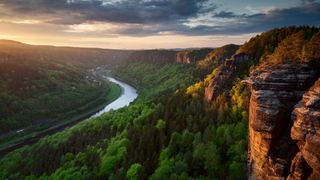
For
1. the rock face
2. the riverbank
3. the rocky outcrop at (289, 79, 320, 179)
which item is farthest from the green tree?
the riverbank

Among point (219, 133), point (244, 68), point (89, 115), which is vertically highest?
point (244, 68)

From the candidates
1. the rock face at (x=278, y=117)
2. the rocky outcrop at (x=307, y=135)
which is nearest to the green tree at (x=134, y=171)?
the rock face at (x=278, y=117)

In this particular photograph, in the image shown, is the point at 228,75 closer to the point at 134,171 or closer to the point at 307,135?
the point at 134,171

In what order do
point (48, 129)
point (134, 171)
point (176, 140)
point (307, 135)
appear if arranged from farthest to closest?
1. point (48, 129)
2. point (176, 140)
3. point (134, 171)
4. point (307, 135)

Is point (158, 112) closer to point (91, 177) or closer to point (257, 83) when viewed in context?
point (91, 177)

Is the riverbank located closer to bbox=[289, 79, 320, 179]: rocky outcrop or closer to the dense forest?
the dense forest

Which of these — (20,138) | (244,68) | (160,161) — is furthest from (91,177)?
(20,138)

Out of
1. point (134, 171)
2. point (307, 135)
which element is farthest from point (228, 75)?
point (307, 135)

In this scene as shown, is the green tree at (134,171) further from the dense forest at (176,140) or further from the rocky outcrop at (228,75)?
the rocky outcrop at (228,75)
